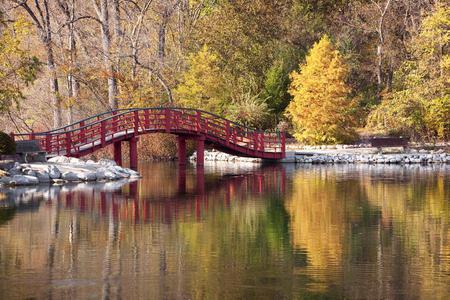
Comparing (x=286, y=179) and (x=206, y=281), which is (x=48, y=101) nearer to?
(x=286, y=179)

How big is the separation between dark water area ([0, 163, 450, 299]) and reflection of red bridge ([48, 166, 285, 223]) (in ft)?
0.11

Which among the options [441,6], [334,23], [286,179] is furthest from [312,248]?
[334,23]

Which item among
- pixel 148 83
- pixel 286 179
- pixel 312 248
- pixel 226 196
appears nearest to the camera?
pixel 312 248

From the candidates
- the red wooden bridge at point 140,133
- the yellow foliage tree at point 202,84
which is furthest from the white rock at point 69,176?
the yellow foliage tree at point 202,84

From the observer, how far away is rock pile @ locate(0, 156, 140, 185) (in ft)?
105

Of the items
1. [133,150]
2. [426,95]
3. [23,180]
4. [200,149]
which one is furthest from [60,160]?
[426,95]

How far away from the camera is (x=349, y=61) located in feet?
197

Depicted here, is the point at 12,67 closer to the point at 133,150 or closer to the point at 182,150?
the point at 133,150

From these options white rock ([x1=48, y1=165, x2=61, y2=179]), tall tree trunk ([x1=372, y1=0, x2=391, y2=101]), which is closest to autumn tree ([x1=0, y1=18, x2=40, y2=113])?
white rock ([x1=48, y1=165, x2=61, y2=179])

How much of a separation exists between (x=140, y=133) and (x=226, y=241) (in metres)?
20.7

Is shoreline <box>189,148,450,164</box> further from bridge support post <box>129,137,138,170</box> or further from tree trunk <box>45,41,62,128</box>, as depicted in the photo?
tree trunk <box>45,41,62,128</box>

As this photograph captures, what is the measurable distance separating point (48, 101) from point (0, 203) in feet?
85.8

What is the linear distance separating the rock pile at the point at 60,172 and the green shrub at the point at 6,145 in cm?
66

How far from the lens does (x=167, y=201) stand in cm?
2739
